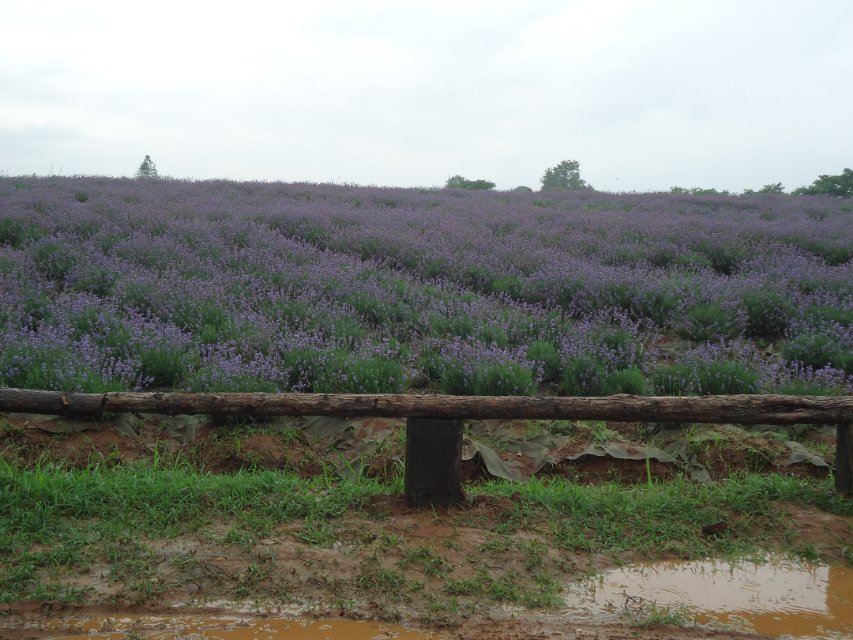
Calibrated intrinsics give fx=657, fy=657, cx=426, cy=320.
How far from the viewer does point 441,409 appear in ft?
12.6

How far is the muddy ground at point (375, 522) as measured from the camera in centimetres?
292

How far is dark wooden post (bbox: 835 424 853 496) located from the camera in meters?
4.00

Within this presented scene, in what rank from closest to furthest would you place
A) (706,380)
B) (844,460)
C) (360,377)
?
(844,460) < (360,377) < (706,380)

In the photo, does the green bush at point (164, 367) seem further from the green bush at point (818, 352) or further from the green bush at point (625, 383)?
the green bush at point (818, 352)

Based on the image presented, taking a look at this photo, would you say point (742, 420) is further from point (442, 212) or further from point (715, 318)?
point (442, 212)

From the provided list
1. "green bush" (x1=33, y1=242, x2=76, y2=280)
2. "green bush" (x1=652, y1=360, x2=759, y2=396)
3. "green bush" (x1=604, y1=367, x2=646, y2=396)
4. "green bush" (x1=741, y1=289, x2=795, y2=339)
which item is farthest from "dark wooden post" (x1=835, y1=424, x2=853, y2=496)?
"green bush" (x1=33, y1=242, x2=76, y2=280)

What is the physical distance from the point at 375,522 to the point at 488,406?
929 mm

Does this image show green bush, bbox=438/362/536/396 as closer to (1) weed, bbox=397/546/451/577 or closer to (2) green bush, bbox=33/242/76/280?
(1) weed, bbox=397/546/451/577

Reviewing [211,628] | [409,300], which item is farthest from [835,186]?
[211,628]

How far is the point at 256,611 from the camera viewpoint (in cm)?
292

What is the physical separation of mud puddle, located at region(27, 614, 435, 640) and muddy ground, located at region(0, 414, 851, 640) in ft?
0.19

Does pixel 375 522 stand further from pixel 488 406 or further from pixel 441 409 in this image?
pixel 488 406

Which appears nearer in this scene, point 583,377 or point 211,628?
point 211,628

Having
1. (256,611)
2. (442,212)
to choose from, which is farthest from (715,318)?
(442,212)
